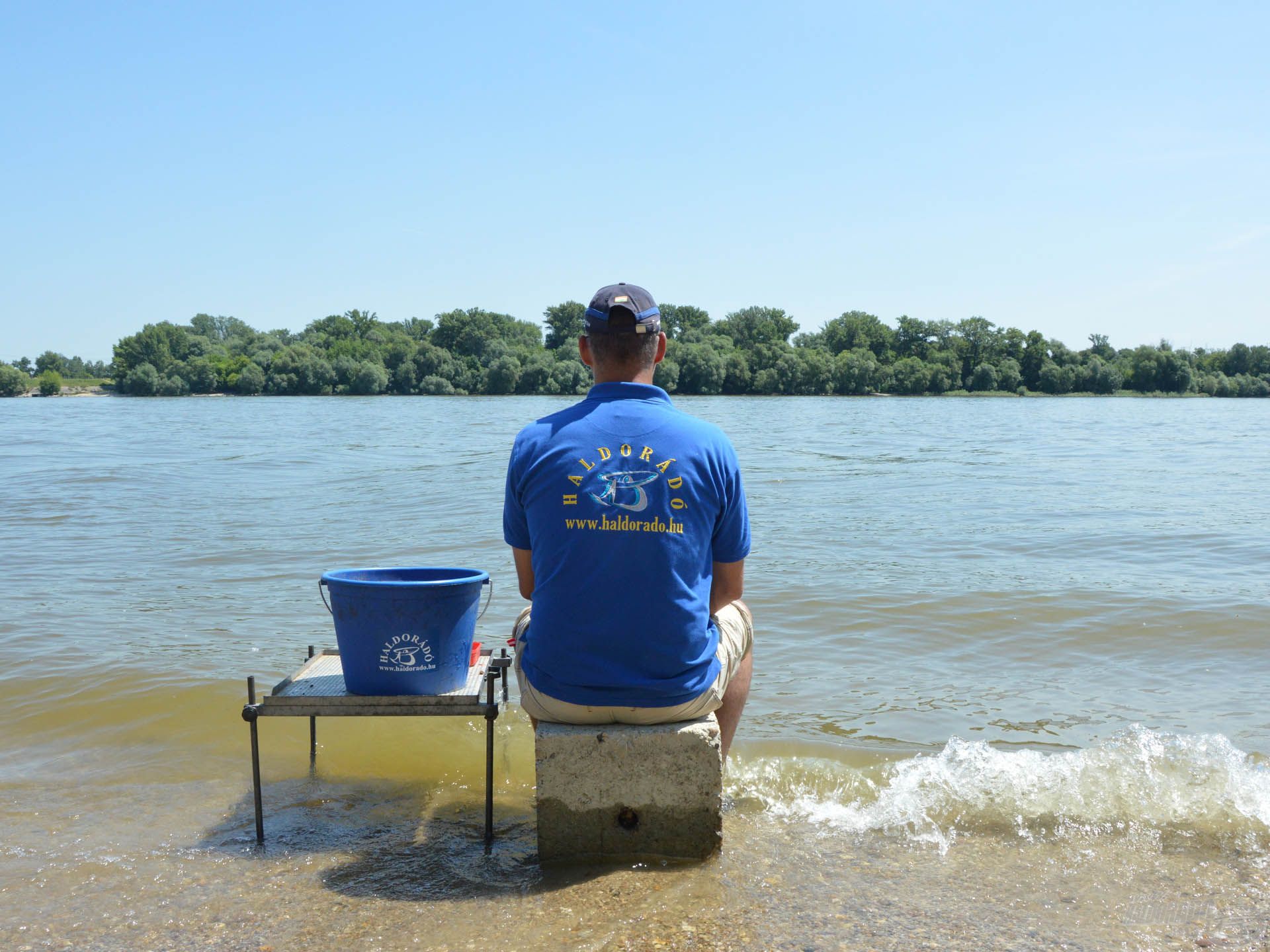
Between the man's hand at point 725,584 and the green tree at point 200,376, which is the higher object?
the green tree at point 200,376

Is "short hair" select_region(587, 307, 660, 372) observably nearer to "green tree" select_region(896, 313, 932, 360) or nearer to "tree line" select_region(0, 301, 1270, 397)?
"tree line" select_region(0, 301, 1270, 397)

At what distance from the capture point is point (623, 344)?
3.61 metres

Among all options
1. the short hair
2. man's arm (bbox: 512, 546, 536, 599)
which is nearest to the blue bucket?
man's arm (bbox: 512, 546, 536, 599)

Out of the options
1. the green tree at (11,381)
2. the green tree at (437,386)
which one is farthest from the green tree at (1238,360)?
the green tree at (11,381)

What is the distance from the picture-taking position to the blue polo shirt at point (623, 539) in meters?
3.41

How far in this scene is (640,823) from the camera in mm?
3770

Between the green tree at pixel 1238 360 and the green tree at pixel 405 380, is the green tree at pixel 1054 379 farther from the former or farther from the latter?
the green tree at pixel 405 380

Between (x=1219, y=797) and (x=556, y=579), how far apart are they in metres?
3.20

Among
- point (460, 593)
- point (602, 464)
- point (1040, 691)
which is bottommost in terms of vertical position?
point (1040, 691)

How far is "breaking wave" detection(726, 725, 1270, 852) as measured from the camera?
14.4 ft

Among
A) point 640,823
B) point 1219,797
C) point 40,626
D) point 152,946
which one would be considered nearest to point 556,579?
point 640,823

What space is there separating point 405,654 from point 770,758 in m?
2.43

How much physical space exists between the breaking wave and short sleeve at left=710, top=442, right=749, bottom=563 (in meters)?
1.48

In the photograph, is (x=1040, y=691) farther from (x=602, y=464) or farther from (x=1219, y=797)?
(x=602, y=464)
